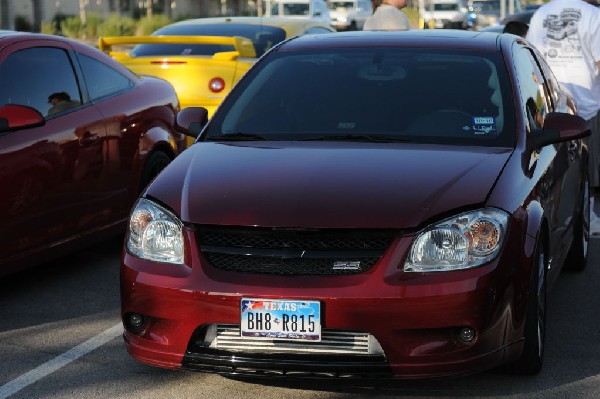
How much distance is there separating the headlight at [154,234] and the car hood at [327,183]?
54 millimetres

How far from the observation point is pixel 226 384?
5.70m

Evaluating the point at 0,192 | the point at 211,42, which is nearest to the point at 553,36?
the point at 211,42

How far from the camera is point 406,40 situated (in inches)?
280

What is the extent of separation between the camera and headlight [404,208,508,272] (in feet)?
17.1

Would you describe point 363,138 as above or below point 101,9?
above

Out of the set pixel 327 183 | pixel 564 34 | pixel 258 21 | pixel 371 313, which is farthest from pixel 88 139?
pixel 258 21

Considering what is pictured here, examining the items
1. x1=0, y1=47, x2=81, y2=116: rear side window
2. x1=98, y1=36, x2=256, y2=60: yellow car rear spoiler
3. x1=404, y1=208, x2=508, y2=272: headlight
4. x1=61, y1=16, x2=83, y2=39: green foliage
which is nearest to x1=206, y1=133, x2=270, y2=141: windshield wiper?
x1=404, y1=208, x2=508, y2=272: headlight

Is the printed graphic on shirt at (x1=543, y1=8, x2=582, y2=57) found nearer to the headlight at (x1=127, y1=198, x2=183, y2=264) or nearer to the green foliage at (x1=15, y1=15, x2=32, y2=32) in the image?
the headlight at (x1=127, y1=198, x2=183, y2=264)

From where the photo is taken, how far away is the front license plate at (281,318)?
5.11 meters

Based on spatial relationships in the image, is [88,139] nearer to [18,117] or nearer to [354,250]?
[18,117]

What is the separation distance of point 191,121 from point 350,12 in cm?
5647

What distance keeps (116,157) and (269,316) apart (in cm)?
359

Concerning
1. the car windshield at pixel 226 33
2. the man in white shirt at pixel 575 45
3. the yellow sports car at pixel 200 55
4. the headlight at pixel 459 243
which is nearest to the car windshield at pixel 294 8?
the car windshield at pixel 226 33

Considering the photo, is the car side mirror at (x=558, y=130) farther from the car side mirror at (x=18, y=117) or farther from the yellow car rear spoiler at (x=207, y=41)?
the yellow car rear spoiler at (x=207, y=41)
